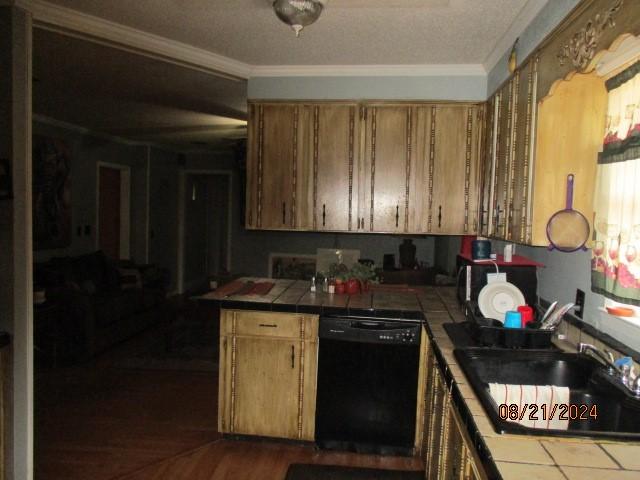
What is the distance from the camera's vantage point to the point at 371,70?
3.16 meters

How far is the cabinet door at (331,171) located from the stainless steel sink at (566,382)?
1606mm

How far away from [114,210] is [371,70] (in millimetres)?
5021

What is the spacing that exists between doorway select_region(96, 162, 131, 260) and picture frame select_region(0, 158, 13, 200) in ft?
15.3

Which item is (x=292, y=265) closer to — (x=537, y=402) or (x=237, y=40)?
(x=237, y=40)

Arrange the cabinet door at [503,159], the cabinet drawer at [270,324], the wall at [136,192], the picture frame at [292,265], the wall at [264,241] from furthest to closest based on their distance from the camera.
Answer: the picture frame at [292,265] → the wall at [264,241] → the wall at [136,192] → the cabinet drawer at [270,324] → the cabinet door at [503,159]

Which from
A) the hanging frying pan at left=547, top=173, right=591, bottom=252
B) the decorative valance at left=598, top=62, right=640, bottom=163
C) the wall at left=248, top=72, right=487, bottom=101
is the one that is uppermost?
the wall at left=248, top=72, right=487, bottom=101

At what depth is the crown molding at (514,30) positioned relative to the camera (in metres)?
2.09

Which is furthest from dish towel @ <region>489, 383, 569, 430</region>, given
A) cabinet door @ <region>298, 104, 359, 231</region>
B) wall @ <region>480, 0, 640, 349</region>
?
cabinet door @ <region>298, 104, 359, 231</region>

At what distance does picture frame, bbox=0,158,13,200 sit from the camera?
2033mm

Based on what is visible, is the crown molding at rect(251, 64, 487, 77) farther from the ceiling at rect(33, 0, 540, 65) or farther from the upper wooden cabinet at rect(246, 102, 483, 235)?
the upper wooden cabinet at rect(246, 102, 483, 235)

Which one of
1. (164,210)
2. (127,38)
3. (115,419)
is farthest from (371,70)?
(164,210)

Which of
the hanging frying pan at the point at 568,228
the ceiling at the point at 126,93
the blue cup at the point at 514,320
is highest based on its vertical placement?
the ceiling at the point at 126,93

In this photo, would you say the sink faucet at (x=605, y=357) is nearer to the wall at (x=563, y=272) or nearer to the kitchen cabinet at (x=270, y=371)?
the wall at (x=563, y=272)
